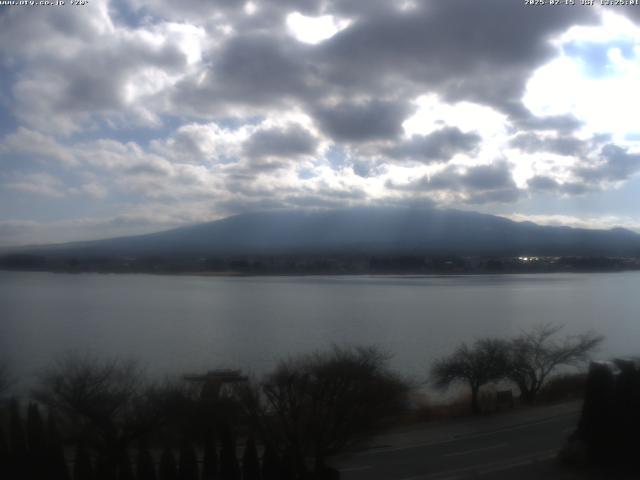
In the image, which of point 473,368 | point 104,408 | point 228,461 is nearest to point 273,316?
point 473,368

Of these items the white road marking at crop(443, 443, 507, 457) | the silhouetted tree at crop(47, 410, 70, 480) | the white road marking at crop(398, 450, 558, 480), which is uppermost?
the silhouetted tree at crop(47, 410, 70, 480)

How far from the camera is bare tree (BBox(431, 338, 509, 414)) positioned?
44.8 ft

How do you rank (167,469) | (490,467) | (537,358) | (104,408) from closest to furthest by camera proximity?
(167,469) → (104,408) → (490,467) → (537,358)

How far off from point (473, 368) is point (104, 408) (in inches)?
347

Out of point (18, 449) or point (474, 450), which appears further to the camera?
point (474, 450)

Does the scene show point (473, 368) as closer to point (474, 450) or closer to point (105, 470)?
point (474, 450)

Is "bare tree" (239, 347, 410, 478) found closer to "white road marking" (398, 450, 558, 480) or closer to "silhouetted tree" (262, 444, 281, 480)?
"silhouetted tree" (262, 444, 281, 480)

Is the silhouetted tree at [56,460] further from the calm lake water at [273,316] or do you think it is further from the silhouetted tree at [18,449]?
the calm lake water at [273,316]

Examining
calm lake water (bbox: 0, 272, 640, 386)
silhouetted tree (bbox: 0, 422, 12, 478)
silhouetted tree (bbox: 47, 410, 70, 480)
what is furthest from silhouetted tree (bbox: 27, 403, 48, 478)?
calm lake water (bbox: 0, 272, 640, 386)

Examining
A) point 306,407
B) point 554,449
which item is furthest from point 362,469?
point 554,449

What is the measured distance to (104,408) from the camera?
724 cm

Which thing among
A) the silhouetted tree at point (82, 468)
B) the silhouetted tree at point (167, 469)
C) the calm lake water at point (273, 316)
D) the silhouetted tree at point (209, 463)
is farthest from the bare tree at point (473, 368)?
the silhouetted tree at point (82, 468)

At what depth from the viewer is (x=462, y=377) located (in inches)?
540

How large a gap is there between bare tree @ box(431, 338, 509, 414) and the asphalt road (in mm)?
2926
